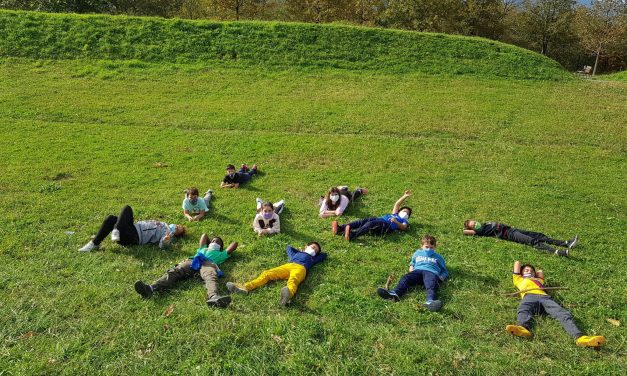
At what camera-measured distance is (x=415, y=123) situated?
749 inches

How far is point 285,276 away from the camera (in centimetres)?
820

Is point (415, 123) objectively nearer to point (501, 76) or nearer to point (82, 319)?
point (501, 76)

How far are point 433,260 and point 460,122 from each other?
12104 mm

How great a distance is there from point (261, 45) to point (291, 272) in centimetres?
2125

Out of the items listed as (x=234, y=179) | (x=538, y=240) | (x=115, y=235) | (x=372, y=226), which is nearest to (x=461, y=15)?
(x=234, y=179)

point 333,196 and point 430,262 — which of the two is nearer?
point 430,262

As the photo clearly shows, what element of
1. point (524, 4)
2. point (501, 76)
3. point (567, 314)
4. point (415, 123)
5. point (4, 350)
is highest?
point (524, 4)

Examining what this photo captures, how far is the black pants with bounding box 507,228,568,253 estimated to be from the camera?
9844 millimetres

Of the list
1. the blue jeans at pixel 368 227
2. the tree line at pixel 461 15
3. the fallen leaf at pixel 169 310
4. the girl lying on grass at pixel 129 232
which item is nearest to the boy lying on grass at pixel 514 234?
the blue jeans at pixel 368 227

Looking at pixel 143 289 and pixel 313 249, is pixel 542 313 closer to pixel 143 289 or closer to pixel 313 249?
pixel 313 249

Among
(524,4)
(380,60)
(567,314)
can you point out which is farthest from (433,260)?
(524,4)

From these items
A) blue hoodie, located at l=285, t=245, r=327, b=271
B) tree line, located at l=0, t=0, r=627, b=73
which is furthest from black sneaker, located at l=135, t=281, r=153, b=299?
tree line, located at l=0, t=0, r=627, b=73

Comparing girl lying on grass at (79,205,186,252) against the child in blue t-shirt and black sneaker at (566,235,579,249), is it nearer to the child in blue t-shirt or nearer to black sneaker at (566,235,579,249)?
the child in blue t-shirt

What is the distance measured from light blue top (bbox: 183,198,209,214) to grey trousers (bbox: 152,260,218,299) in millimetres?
2889
